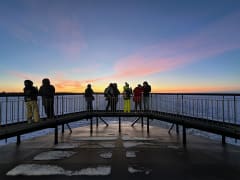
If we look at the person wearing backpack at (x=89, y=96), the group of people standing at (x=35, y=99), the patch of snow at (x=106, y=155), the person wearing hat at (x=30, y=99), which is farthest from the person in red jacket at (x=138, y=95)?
the person wearing hat at (x=30, y=99)

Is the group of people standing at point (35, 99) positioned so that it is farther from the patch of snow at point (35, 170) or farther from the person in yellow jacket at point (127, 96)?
the person in yellow jacket at point (127, 96)

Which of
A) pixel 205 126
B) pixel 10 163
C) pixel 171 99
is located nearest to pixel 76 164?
pixel 10 163

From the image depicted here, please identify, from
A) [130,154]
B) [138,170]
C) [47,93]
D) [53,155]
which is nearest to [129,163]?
[138,170]

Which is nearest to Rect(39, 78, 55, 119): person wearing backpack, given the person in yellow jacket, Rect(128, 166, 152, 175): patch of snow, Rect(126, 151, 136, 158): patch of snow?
Rect(126, 151, 136, 158): patch of snow

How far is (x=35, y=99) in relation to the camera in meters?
8.67

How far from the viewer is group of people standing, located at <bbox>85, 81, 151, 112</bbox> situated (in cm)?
1482

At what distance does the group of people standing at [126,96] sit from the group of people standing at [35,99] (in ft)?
15.8

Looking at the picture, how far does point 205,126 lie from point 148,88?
6.01 metres

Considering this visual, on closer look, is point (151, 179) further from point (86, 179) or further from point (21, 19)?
point (21, 19)

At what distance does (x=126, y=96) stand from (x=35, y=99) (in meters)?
7.28

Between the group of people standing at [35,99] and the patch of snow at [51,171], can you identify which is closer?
the patch of snow at [51,171]

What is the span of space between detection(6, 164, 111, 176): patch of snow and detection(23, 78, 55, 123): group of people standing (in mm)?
2289

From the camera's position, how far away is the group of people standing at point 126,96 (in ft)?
48.6

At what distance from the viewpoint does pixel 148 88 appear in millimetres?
14578
